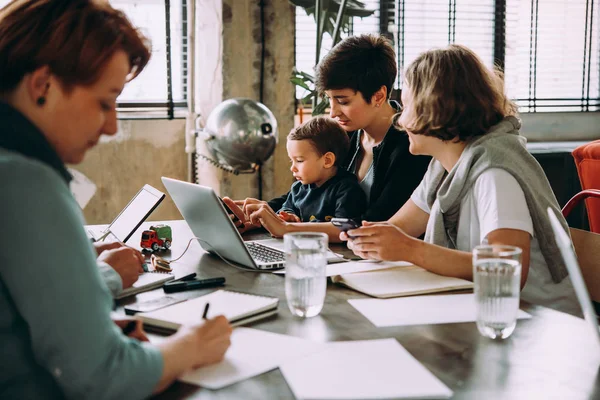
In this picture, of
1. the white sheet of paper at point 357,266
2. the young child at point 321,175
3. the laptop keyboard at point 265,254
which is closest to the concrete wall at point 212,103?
the young child at point 321,175

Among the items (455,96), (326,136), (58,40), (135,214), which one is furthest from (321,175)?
(58,40)

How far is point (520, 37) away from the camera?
4.61 meters

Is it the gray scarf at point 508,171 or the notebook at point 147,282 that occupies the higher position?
the gray scarf at point 508,171

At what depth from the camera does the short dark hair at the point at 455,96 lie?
1.57m

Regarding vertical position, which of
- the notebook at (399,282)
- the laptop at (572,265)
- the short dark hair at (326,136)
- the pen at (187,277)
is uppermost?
the short dark hair at (326,136)

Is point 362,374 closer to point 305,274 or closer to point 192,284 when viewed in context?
point 305,274

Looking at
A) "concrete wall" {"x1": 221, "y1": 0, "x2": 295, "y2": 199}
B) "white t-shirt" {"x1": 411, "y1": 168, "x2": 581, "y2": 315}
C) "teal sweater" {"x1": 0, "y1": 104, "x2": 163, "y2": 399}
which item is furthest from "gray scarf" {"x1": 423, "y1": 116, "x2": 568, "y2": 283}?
"concrete wall" {"x1": 221, "y1": 0, "x2": 295, "y2": 199}

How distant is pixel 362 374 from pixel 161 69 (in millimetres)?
3333

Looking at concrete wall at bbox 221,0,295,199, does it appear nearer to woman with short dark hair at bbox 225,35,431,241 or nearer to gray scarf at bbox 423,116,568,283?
woman with short dark hair at bbox 225,35,431,241

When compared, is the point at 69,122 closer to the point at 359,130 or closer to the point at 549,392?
the point at 549,392

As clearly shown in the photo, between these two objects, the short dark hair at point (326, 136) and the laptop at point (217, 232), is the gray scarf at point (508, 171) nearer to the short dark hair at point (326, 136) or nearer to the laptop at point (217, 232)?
the laptop at point (217, 232)

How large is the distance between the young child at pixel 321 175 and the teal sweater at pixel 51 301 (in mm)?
1390

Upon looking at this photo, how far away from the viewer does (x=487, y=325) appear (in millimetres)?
1013

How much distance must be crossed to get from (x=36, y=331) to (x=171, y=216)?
3162mm
